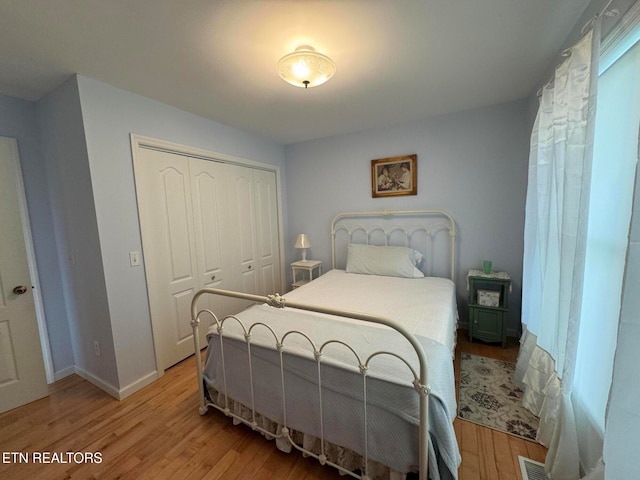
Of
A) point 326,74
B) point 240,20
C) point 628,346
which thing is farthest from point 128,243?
point 628,346

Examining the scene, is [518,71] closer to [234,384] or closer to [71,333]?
[234,384]

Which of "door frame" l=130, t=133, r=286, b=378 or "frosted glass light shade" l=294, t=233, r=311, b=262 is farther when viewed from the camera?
"frosted glass light shade" l=294, t=233, r=311, b=262

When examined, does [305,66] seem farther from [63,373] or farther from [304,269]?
[63,373]

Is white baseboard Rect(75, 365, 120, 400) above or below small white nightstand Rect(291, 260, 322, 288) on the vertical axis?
below

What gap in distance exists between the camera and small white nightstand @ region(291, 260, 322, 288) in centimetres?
341

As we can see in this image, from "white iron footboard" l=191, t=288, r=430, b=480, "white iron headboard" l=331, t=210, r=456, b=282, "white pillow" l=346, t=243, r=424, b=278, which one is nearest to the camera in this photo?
"white iron footboard" l=191, t=288, r=430, b=480

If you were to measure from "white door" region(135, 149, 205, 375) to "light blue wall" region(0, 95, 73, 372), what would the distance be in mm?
906

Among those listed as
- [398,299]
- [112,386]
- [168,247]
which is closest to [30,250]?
[168,247]

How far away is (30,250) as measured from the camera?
2.16 metres

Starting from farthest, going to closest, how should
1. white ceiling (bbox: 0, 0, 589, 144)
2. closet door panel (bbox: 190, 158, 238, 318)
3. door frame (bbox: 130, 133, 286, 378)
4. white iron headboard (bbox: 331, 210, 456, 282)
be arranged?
white iron headboard (bbox: 331, 210, 456, 282), closet door panel (bbox: 190, 158, 238, 318), door frame (bbox: 130, 133, 286, 378), white ceiling (bbox: 0, 0, 589, 144)

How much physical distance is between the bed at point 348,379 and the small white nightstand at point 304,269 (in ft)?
3.64

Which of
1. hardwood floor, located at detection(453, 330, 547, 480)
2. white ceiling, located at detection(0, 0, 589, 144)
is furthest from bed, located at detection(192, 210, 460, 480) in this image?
white ceiling, located at detection(0, 0, 589, 144)

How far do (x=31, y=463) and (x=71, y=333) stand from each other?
3.84ft

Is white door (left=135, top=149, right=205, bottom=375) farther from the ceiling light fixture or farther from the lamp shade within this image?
the ceiling light fixture
